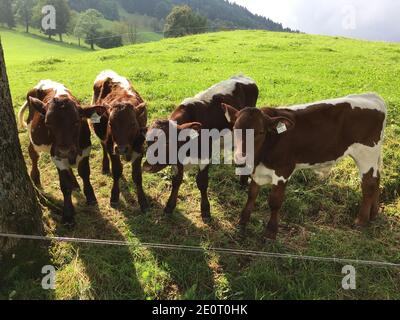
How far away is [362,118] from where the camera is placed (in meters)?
6.35

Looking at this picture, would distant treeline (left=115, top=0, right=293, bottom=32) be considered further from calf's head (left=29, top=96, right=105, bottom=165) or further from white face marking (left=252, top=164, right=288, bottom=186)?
calf's head (left=29, top=96, right=105, bottom=165)

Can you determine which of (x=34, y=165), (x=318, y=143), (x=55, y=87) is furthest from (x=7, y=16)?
(x=318, y=143)

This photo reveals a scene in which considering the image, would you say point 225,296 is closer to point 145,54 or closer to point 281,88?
point 281,88

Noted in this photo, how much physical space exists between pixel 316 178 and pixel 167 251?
3.41 m

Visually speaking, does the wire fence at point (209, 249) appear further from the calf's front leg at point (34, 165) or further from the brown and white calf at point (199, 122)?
the calf's front leg at point (34, 165)

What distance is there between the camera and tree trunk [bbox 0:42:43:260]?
5.20 meters

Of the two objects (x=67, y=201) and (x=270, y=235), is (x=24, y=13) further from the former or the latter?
(x=270, y=235)

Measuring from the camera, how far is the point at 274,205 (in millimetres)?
6184

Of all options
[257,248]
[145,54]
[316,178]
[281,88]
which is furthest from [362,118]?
[145,54]

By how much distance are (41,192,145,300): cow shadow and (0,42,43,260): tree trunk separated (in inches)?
29.1

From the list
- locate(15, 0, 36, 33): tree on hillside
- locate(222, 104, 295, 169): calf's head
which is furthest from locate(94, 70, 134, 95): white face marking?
locate(15, 0, 36, 33): tree on hillside

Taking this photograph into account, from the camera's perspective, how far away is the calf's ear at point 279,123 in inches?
227

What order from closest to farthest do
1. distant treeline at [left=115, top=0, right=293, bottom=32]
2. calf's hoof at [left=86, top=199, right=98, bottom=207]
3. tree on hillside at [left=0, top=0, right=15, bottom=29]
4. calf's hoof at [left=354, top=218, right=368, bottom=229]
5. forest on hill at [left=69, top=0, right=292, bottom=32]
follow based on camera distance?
calf's hoof at [left=354, top=218, right=368, bottom=229], calf's hoof at [left=86, top=199, right=98, bottom=207], tree on hillside at [left=0, top=0, right=15, bottom=29], forest on hill at [left=69, top=0, right=292, bottom=32], distant treeline at [left=115, top=0, right=293, bottom=32]

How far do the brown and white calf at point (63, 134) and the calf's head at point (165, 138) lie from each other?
1025 millimetres
